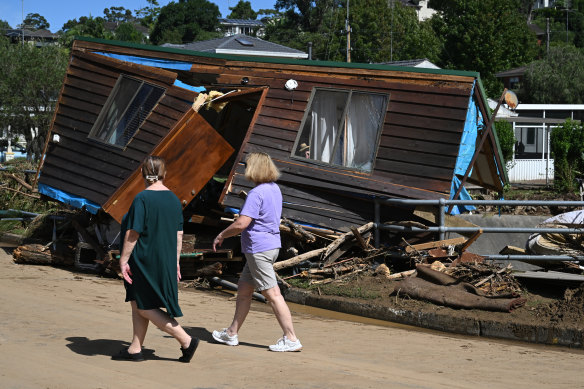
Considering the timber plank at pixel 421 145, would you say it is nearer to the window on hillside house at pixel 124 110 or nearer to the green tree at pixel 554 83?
the window on hillside house at pixel 124 110

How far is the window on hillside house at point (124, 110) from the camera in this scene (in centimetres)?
1273

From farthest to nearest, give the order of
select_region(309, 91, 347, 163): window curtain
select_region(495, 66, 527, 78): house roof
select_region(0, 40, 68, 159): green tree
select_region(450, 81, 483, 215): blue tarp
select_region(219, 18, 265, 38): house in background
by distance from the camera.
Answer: select_region(219, 18, 265, 38): house in background → select_region(495, 66, 527, 78): house roof → select_region(0, 40, 68, 159): green tree → select_region(309, 91, 347, 163): window curtain → select_region(450, 81, 483, 215): blue tarp

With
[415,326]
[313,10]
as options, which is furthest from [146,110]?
[313,10]

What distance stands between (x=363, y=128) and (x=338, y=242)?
2.04 metres

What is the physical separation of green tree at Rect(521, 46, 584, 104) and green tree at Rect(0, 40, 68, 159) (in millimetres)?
42524

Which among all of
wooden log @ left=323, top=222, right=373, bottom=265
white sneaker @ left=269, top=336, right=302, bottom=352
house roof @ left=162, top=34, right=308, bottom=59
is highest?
house roof @ left=162, top=34, right=308, bottom=59

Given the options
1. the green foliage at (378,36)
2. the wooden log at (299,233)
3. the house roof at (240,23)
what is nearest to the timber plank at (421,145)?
the wooden log at (299,233)

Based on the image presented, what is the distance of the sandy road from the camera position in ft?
19.4

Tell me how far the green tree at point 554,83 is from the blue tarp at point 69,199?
57.3m

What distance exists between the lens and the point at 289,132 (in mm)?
12188

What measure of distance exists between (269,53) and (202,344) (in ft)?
110

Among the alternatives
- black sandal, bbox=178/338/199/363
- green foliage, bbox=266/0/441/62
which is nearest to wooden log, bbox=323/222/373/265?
black sandal, bbox=178/338/199/363

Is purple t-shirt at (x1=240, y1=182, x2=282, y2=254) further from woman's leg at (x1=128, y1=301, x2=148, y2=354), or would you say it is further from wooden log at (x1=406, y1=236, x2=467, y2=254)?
wooden log at (x1=406, y1=236, x2=467, y2=254)

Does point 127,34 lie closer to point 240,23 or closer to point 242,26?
point 240,23
